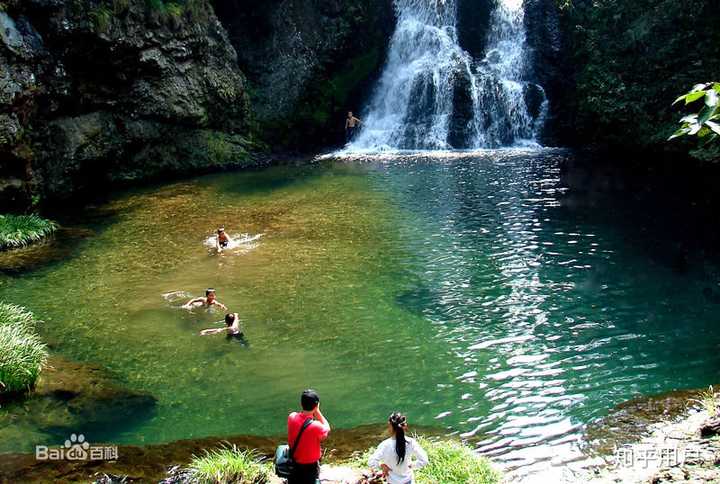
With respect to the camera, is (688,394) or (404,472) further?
(688,394)

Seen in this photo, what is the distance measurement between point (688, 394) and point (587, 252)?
7909mm

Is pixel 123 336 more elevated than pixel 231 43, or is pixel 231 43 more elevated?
pixel 231 43

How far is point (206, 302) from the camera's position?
1498cm

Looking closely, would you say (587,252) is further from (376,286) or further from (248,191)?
(248,191)

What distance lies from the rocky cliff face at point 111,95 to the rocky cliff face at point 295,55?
7.51ft

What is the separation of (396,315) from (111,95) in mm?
22685

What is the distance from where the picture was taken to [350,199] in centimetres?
2544

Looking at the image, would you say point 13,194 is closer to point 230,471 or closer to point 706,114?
point 230,471

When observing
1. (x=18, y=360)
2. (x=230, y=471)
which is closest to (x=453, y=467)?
(x=230, y=471)

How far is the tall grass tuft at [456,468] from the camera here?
784 cm

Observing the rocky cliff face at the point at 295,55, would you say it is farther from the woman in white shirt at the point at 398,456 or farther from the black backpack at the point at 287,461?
the woman in white shirt at the point at 398,456

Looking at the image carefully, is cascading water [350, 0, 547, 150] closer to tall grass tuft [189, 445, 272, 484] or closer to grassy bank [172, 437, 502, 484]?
grassy bank [172, 437, 502, 484]

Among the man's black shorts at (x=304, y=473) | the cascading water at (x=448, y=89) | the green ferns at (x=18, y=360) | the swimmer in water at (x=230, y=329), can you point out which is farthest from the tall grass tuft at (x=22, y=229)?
the cascading water at (x=448, y=89)

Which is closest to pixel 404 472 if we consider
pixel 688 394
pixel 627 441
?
pixel 627 441
